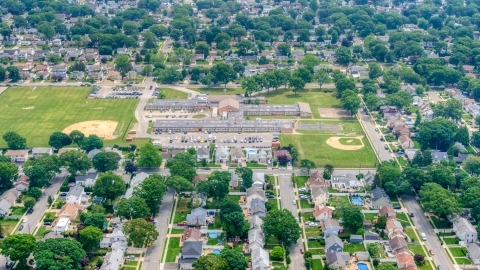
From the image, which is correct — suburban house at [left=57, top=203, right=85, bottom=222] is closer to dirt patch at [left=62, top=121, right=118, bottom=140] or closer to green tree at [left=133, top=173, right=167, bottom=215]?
green tree at [left=133, top=173, right=167, bottom=215]

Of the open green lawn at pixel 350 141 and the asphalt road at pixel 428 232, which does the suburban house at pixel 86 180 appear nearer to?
the open green lawn at pixel 350 141

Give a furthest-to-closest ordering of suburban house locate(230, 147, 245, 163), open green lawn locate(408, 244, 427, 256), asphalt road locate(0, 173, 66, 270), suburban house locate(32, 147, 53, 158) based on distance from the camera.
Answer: suburban house locate(32, 147, 53, 158) < suburban house locate(230, 147, 245, 163) < asphalt road locate(0, 173, 66, 270) < open green lawn locate(408, 244, 427, 256)

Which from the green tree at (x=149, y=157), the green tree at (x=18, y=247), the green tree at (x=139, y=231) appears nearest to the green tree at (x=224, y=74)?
the green tree at (x=149, y=157)

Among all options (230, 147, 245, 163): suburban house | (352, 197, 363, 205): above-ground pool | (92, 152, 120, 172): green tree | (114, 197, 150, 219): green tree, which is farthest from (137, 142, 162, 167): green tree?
(352, 197, 363, 205): above-ground pool

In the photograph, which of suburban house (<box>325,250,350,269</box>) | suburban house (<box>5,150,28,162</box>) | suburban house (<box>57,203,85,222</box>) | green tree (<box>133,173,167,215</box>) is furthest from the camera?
suburban house (<box>5,150,28,162</box>)

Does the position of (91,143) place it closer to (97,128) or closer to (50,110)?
(97,128)

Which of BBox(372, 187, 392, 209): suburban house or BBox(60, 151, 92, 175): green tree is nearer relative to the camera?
BBox(372, 187, 392, 209): suburban house

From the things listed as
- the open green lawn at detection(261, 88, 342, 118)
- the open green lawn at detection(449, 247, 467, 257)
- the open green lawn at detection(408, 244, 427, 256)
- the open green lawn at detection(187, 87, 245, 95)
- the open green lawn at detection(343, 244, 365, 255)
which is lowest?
the open green lawn at detection(187, 87, 245, 95)

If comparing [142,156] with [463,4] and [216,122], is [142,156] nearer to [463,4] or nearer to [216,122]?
[216,122]
